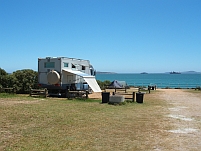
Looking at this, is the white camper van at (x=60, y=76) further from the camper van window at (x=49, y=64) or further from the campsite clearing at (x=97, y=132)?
the campsite clearing at (x=97, y=132)

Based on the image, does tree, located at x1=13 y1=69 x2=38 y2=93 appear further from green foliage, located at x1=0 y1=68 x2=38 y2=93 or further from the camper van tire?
the camper van tire

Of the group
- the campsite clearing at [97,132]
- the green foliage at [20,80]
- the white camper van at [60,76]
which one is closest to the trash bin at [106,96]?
the white camper van at [60,76]

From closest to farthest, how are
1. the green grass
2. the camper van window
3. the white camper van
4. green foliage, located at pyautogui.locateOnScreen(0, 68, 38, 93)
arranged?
the green grass → the white camper van → the camper van window → green foliage, located at pyautogui.locateOnScreen(0, 68, 38, 93)

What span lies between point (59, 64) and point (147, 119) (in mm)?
11869

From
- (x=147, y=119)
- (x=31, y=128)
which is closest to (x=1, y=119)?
(x=31, y=128)

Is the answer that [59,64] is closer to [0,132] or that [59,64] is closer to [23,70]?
[23,70]

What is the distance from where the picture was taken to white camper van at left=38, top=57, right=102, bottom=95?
20.5 metres

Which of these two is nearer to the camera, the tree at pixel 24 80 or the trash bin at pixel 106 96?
the trash bin at pixel 106 96

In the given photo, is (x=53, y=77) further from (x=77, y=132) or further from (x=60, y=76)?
(x=77, y=132)

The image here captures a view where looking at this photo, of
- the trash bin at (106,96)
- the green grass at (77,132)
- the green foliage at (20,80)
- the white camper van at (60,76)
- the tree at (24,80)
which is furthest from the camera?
the tree at (24,80)

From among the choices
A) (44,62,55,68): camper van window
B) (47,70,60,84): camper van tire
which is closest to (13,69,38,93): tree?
(44,62,55,68): camper van window

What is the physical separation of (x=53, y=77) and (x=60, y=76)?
56 cm

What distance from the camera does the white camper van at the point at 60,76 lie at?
805 inches

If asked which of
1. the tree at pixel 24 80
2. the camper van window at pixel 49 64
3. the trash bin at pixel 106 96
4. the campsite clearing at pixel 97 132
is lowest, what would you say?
the campsite clearing at pixel 97 132
